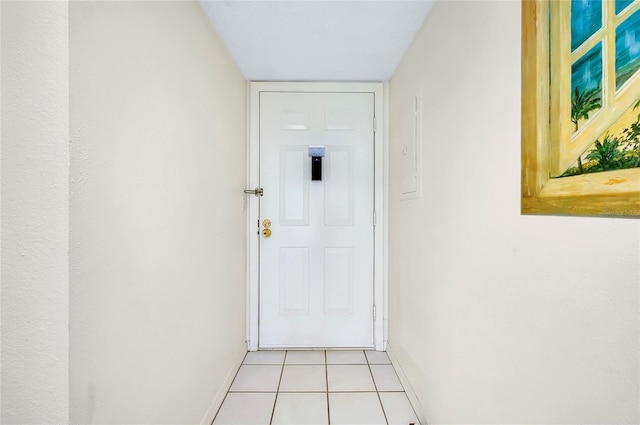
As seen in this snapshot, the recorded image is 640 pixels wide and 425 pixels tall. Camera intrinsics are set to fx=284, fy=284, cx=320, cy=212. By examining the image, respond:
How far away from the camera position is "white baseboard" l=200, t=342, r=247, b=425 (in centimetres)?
143

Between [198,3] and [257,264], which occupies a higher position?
[198,3]

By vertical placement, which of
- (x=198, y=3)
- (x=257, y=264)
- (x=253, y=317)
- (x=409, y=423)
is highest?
(x=198, y=3)

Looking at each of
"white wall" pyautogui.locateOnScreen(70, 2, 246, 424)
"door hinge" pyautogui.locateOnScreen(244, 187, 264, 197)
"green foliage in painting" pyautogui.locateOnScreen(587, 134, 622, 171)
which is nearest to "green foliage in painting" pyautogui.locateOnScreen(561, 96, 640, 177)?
"green foliage in painting" pyautogui.locateOnScreen(587, 134, 622, 171)

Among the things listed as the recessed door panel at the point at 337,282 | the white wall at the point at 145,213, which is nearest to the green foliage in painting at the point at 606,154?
the white wall at the point at 145,213

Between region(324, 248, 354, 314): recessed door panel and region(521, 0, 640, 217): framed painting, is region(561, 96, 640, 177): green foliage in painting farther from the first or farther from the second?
region(324, 248, 354, 314): recessed door panel

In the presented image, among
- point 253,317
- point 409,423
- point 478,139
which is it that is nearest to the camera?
point 478,139

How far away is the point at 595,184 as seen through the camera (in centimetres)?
57

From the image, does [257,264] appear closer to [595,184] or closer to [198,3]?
[198,3]

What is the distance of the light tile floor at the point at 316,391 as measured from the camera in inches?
59.4

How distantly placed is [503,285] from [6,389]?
4.18 ft

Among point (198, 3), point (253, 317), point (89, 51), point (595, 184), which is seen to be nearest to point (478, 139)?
point (595, 184)

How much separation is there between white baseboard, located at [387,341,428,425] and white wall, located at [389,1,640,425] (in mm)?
57

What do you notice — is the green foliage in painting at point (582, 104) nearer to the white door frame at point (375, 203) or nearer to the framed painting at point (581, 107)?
the framed painting at point (581, 107)

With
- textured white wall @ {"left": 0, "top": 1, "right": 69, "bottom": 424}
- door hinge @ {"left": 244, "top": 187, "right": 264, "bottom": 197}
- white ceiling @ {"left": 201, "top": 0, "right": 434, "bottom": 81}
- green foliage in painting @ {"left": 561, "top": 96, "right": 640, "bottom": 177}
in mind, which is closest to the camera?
green foliage in painting @ {"left": 561, "top": 96, "right": 640, "bottom": 177}
